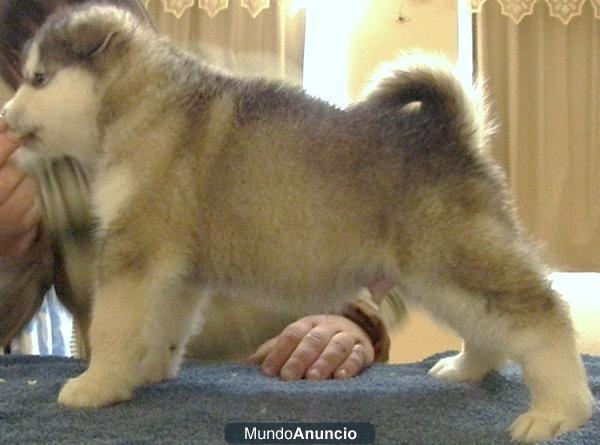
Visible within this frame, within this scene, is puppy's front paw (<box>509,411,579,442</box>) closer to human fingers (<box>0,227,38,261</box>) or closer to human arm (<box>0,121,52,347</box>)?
human arm (<box>0,121,52,347</box>)

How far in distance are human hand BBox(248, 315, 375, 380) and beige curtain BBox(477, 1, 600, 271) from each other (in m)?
1.98

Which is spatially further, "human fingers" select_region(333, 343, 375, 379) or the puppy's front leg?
"human fingers" select_region(333, 343, 375, 379)

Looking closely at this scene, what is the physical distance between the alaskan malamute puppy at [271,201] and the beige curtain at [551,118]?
2.19m

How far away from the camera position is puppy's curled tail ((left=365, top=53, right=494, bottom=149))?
1186 millimetres

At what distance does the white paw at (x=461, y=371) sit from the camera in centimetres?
129

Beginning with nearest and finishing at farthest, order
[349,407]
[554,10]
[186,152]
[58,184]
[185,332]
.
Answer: [349,407] → [186,152] → [185,332] → [58,184] → [554,10]

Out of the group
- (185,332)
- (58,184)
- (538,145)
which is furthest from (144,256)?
(538,145)

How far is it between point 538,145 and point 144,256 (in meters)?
2.59

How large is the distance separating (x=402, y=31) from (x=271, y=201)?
7.50 feet

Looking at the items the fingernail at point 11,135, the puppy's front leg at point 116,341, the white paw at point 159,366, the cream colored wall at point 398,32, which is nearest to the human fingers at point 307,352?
the white paw at point 159,366

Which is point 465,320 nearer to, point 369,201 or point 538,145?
point 369,201

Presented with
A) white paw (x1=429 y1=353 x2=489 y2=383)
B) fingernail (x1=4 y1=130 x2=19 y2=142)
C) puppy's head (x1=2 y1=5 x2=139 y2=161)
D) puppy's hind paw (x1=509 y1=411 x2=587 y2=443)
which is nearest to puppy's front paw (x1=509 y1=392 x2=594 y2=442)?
puppy's hind paw (x1=509 y1=411 x2=587 y2=443)

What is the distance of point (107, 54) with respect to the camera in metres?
1.23

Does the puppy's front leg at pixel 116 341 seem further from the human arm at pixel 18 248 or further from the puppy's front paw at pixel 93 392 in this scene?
the human arm at pixel 18 248
